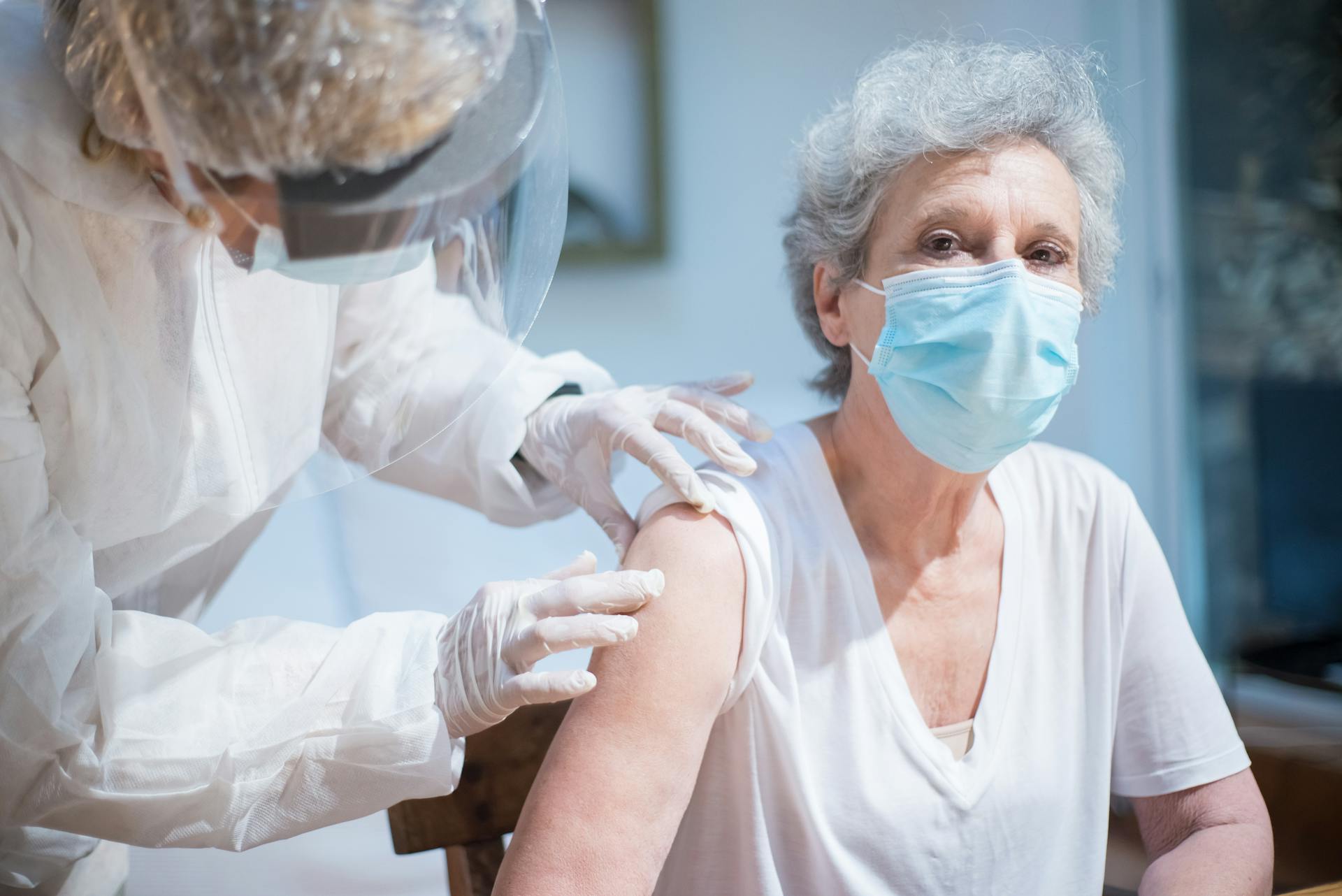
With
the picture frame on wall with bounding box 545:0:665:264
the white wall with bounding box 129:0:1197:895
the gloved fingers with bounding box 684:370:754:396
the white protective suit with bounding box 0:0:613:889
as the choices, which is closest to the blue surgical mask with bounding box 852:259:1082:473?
the gloved fingers with bounding box 684:370:754:396

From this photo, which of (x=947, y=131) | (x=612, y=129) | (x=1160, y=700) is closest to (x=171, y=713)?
(x=947, y=131)

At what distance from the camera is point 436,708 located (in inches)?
44.8

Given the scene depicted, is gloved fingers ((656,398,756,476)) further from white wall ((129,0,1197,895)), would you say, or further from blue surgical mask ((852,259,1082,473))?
white wall ((129,0,1197,895))

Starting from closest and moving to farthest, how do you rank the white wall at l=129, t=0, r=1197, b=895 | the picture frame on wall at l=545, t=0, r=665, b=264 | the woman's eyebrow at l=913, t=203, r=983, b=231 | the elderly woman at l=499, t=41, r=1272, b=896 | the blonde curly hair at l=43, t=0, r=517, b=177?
1. the blonde curly hair at l=43, t=0, r=517, b=177
2. the elderly woman at l=499, t=41, r=1272, b=896
3. the woman's eyebrow at l=913, t=203, r=983, b=231
4. the white wall at l=129, t=0, r=1197, b=895
5. the picture frame on wall at l=545, t=0, r=665, b=264

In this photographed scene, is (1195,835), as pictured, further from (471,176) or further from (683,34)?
(683,34)

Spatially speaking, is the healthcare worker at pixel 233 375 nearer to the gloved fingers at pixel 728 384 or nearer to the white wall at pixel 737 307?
the gloved fingers at pixel 728 384

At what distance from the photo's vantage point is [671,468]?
4.19 feet

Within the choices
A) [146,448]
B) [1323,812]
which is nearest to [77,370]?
[146,448]

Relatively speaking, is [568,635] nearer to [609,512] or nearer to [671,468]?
[671,468]

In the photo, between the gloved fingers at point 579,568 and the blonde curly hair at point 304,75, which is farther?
the gloved fingers at point 579,568

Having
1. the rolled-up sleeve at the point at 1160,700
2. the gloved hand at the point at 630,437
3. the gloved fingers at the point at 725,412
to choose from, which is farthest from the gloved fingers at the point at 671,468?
the rolled-up sleeve at the point at 1160,700

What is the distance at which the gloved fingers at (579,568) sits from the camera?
4.01 feet

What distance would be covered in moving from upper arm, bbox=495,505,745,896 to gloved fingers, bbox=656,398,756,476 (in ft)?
0.33

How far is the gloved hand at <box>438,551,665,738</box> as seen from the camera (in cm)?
109
